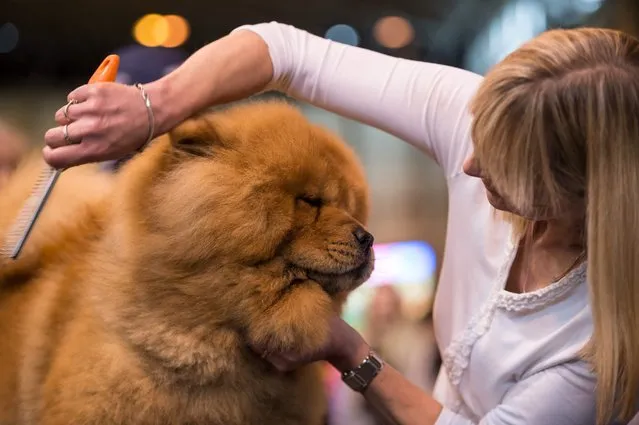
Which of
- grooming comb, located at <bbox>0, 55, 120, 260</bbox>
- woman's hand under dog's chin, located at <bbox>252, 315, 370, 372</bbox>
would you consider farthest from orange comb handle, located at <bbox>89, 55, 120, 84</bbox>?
woman's hand under dog's chin, located at <bbox>252, 315, 370, 372</bbox>

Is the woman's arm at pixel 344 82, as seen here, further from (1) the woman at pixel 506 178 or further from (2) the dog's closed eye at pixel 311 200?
(2) the dog's closed eye at pixel 311 200

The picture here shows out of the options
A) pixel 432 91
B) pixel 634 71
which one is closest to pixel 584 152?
pixel 634 71

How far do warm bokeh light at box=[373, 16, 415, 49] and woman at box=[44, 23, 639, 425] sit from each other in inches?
20.5

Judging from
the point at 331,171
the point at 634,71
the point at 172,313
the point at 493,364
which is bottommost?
the point at 493,364

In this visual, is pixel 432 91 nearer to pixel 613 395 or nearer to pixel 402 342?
pixel 613 395

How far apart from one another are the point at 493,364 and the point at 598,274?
187 millimetres

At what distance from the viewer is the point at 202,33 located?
1203 millimetres

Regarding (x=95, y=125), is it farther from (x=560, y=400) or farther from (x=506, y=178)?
(x=560, y=400)

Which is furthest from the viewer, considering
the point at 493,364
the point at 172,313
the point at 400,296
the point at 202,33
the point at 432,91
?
the point at 400,296

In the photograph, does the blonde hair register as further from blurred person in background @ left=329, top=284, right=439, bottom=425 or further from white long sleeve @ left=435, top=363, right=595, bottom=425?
blurred person in background @ left=329, top=284, right=439, bottom=425

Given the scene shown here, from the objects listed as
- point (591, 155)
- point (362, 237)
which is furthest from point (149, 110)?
point (591, 155)

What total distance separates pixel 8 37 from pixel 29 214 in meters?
0.63

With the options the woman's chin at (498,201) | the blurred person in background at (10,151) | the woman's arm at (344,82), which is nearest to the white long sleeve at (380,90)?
the woman's arm at (344,82)

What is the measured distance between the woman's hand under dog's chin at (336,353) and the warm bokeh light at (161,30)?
2.15 ft
